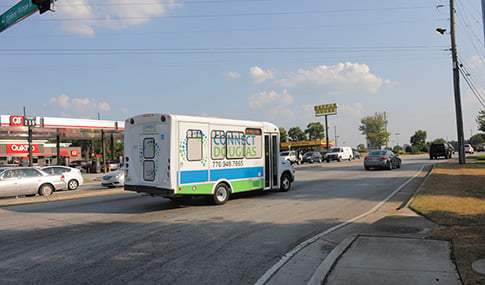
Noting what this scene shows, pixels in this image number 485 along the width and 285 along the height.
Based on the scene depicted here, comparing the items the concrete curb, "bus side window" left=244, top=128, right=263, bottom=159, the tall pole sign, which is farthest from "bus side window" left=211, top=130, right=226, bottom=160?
the tall pole sign

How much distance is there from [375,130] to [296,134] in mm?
21434

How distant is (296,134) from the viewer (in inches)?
3858

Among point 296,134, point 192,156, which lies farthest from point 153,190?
point 296,134

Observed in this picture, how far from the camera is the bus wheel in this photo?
446 inches

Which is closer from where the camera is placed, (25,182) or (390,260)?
(390,260)

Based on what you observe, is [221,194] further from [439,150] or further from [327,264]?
[439,150]

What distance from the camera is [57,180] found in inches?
673

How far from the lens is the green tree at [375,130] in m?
92.2

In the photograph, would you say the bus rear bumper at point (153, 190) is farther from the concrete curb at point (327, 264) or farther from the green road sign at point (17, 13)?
the green road sign at point (17, 13)

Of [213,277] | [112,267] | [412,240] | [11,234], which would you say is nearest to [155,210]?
[11,234]

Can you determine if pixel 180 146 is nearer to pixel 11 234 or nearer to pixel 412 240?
pixel 11 234

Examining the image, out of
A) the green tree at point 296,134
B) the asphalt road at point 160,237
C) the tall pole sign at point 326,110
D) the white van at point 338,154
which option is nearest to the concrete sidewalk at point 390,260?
the asphalt road at point 160,237

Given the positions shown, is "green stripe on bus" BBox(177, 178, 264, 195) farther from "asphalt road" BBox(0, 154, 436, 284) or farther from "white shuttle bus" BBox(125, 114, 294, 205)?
"asphalt road" BBox(0, 154, 436, 284)

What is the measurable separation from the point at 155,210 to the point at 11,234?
3899 mm
